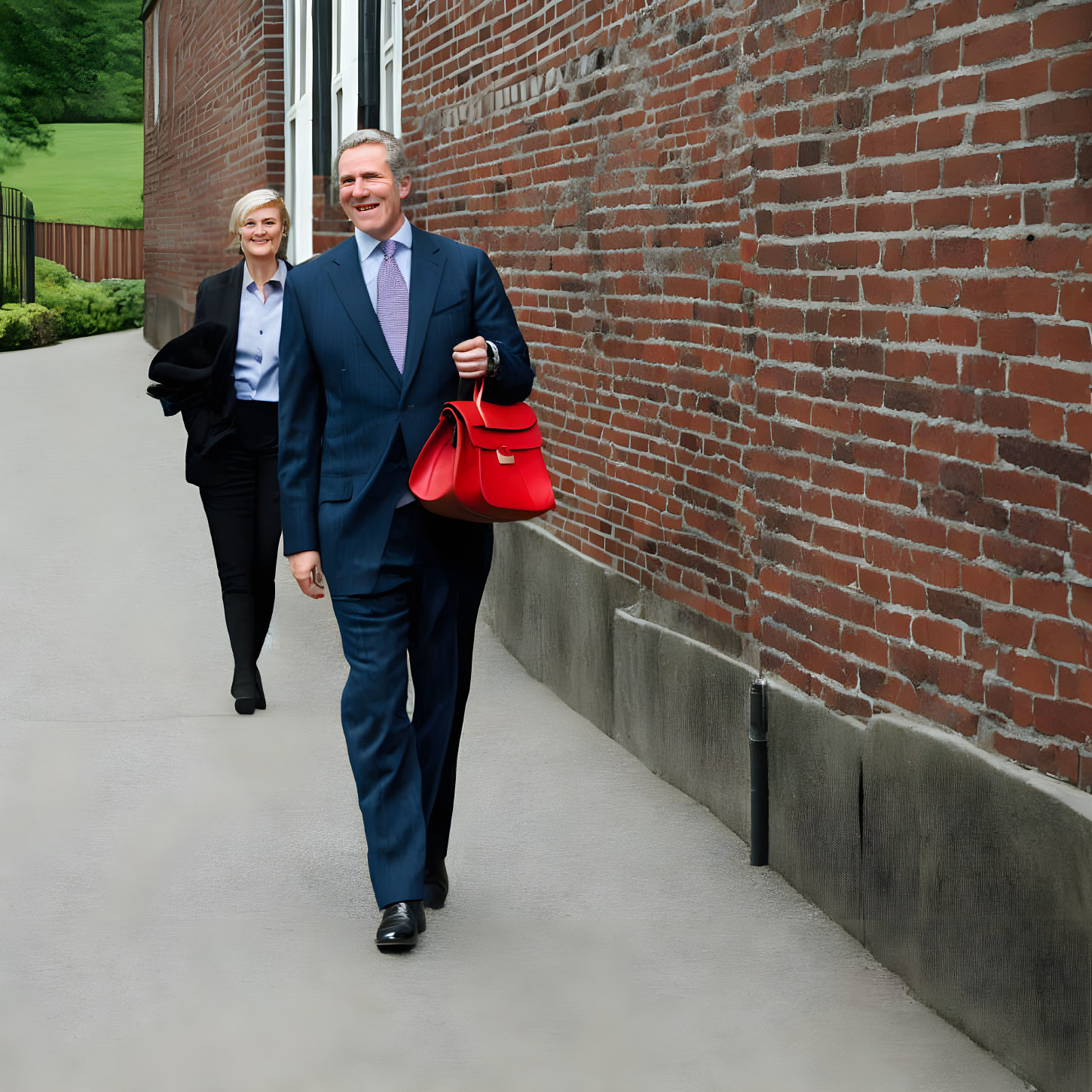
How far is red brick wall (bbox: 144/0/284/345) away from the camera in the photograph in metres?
15.6

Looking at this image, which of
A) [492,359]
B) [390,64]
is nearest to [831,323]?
[492,359]

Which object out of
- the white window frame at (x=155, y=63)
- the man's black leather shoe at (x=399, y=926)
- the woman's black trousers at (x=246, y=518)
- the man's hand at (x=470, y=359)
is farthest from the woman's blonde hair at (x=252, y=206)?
the white window frame at (x=155, y=63)

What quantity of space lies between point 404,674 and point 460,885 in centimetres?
82

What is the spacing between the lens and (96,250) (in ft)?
163

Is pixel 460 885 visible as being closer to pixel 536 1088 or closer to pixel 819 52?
pixel 536 1088

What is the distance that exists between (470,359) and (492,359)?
80 mm

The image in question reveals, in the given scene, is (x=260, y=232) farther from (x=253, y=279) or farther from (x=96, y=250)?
(x=96, y=250)

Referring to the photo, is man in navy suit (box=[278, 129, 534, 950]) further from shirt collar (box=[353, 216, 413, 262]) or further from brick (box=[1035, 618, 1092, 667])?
brick (box=[1035, 618, 1092, 667])

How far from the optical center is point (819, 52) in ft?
15.7

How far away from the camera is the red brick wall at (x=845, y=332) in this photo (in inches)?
147

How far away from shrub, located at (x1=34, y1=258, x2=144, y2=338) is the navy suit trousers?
31874mm

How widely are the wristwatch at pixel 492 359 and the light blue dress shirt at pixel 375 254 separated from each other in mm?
335

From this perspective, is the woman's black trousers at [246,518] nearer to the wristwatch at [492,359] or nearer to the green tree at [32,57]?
the wristwatch at [492,359]

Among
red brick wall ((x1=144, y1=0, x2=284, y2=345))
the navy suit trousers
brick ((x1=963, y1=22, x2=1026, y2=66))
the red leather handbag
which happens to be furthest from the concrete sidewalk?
red brick wall ((x1=144, y1=0, x2=284, y2=345))
